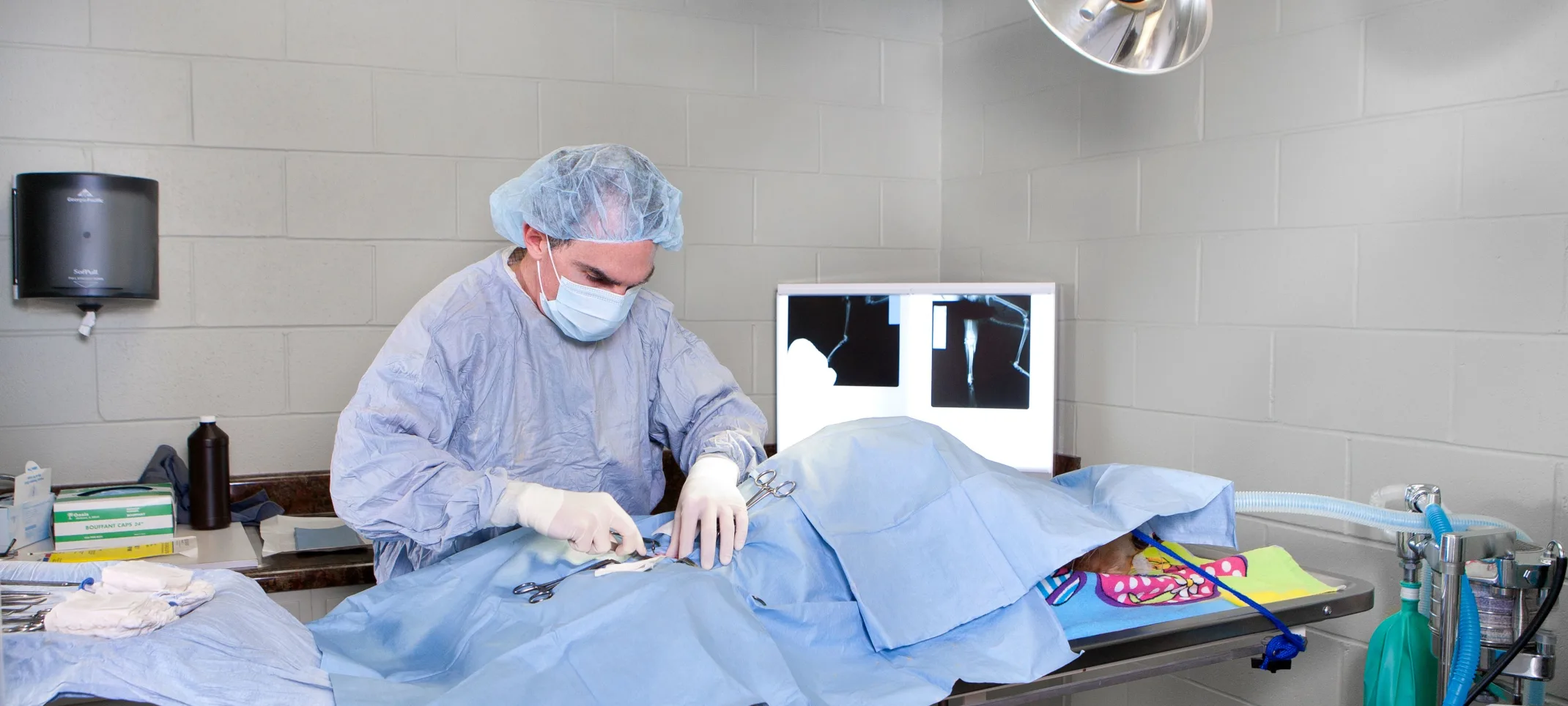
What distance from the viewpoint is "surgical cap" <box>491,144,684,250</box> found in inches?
68.7

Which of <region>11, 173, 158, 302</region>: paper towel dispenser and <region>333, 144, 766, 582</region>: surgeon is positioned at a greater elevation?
<region>11, 173, 158, 302</region>: paper towel dispenser

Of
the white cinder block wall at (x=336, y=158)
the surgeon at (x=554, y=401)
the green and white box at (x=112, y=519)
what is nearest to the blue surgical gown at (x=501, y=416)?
the surgeon at (x=554, y=401)

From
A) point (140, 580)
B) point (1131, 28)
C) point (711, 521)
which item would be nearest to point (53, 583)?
point (140, 580)

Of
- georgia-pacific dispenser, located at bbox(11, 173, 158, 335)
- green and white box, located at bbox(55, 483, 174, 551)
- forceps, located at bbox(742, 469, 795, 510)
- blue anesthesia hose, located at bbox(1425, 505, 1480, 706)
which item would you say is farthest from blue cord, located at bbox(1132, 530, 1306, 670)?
georgia-pacific dispenser, located at bbox(11, 173, 158, 335)

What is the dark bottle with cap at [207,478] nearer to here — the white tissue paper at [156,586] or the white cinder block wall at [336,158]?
the white cinder block wall at [336,158]

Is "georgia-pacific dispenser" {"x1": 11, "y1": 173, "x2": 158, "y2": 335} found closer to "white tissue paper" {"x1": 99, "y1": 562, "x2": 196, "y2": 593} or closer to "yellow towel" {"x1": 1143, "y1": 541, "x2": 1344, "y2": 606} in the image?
"white tissue paper" {"x1": 99, "y1": 562, "x2": 196, "y2": 593}

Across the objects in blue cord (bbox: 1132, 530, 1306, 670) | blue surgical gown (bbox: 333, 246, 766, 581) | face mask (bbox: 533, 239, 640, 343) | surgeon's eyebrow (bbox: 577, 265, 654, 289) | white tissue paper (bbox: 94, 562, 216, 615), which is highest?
surgeon's eyebrow (bbox: 577, 265, 654, 289)

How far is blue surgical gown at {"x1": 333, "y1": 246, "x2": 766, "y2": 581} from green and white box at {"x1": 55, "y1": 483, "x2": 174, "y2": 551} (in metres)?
0.58

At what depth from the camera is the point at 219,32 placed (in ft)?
7.68

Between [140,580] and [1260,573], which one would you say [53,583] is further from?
[1260,573]

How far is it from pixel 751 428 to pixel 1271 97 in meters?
1.31

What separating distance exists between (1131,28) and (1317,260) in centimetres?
83

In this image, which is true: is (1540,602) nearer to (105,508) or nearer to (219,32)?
(105,508)

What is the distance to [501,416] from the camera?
5.91ft
